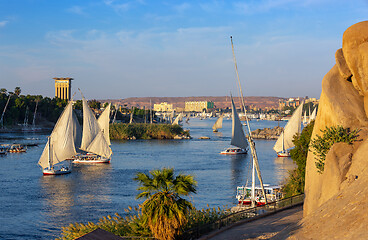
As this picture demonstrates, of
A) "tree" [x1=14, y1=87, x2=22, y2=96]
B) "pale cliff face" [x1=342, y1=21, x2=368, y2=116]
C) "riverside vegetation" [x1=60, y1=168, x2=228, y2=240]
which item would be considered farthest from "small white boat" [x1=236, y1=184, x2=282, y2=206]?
"tree" [x1=14, y1=87, x2=22, y2=96]

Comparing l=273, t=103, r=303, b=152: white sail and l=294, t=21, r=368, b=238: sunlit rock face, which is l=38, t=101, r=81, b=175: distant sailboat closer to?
l=273, t=103, r=303, b=152: white sail

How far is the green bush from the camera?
14865 millimetres

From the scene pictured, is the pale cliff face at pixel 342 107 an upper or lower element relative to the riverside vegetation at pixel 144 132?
upper

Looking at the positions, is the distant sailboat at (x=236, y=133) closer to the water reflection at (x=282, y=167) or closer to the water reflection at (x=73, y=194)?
the water reflection at (x=282, y=167)

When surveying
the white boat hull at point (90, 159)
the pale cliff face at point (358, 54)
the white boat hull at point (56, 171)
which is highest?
the pale cliff face at point (358, 54)

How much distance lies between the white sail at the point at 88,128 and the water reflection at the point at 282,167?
838 inches

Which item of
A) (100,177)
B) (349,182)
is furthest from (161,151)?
(349,182)

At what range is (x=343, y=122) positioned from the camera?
599 inches

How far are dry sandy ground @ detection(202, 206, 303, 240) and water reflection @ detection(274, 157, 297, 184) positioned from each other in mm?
21417

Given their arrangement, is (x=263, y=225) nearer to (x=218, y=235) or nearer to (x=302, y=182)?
(x=218, y=235)

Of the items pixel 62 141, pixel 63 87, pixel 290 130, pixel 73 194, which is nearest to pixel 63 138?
pixel 62 141

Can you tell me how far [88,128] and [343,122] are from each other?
1730 inches

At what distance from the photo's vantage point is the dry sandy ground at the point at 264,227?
16.5 metres

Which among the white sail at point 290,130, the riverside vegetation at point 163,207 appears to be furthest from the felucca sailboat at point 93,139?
the riverside vegetation at point 163,207
